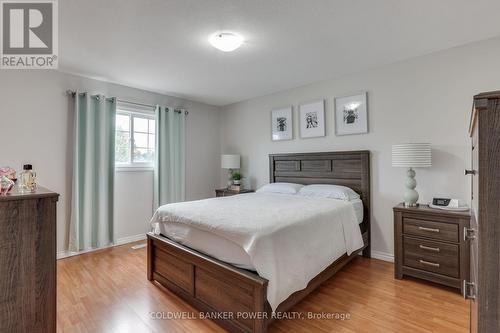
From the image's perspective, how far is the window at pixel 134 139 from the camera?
380cm

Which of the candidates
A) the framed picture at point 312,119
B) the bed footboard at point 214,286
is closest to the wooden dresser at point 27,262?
the bed footboard at point 214,286

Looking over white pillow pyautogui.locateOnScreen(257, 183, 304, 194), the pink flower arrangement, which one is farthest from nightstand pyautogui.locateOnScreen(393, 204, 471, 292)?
the pink flower arrangement

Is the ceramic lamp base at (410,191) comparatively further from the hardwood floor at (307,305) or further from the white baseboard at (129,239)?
the white baseboard at (129,239)

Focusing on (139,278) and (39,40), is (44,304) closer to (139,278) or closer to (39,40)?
(139,278)

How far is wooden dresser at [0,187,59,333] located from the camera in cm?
118

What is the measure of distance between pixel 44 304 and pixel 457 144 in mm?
3654

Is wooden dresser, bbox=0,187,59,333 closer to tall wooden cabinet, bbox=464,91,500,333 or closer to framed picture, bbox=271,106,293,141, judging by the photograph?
tall wooden cabinet, bbox=464,91,500,333

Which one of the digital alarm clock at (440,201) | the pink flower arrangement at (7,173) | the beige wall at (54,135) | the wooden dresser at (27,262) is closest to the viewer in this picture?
the wooden dresser at (27,262)

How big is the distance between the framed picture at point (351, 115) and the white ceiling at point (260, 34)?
372mm

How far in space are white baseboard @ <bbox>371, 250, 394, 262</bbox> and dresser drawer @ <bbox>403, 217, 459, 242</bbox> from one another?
0.66m

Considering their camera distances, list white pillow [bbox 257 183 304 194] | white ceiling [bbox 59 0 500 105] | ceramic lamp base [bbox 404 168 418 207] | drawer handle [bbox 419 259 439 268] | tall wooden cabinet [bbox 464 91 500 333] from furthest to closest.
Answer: white pillow [bbox 257 183 304 194], ceramic lamp base [bbox 404 168 418 207], drawer handle [bbox 419 259 439 268], white ceiling [bbox 59 0 500 105], tall wooden cabinet [bbox 464 91 500 333]

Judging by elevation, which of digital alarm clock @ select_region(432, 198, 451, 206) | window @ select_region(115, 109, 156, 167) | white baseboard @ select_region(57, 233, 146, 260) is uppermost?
window @ select_region(115, 109, 156, 167)

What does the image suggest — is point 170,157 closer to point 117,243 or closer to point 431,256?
point 117,243

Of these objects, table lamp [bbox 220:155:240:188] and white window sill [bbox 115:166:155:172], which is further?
table lamp [bbox 220:155:240:188]
